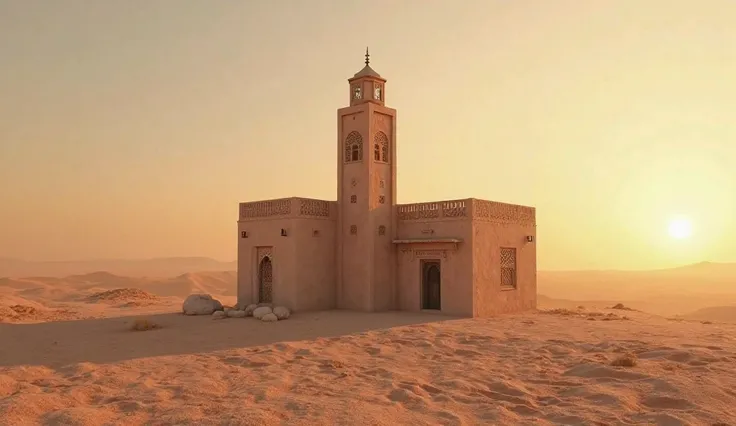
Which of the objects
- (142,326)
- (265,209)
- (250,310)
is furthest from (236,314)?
(265,209)

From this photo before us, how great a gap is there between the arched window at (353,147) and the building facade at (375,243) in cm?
4

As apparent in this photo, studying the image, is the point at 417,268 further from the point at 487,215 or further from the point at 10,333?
the point at 10,333

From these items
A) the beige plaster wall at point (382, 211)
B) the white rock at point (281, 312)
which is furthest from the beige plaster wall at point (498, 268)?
the white rock at point (281, 312)

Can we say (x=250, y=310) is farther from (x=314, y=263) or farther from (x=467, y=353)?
(x=467, y=353)

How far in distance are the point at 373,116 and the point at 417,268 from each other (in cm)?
569

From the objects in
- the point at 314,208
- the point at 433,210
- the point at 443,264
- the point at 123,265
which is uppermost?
the point at 314,208

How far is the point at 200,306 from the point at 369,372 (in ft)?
35.8

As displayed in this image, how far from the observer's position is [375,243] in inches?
787

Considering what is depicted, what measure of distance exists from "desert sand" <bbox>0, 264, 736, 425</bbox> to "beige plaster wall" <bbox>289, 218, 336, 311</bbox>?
Result: 7.92ft

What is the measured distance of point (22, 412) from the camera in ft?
23.7

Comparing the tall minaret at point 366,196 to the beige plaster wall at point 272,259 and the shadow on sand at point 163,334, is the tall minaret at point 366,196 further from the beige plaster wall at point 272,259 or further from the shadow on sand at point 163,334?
the beige plaster wall at point 272,259

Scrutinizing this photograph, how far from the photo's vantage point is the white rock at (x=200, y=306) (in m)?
19.2

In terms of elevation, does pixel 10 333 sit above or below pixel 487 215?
below

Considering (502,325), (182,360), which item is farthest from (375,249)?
(182,360)
